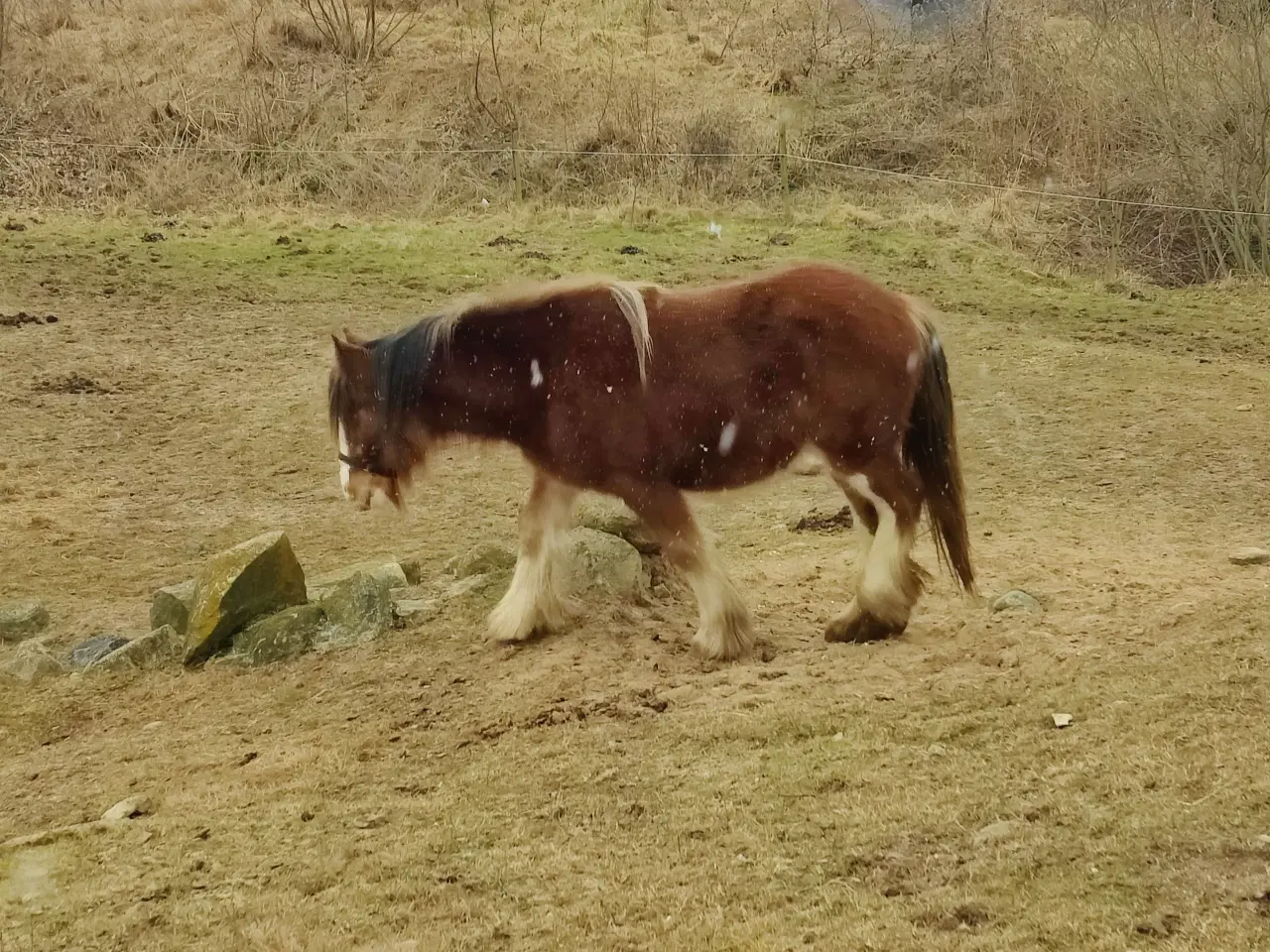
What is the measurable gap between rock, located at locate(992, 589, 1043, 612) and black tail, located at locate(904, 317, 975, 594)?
0.28 meters

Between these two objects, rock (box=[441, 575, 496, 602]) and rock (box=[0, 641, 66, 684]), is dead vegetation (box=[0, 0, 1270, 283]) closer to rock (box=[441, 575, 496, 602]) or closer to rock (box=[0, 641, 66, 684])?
rock (box=[441, 575, 496, 602])

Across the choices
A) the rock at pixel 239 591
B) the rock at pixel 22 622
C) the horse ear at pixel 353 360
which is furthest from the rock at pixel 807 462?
the rock at pixel 22 622

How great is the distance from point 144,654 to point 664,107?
13.3m

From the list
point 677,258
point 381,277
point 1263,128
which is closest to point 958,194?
point 1263,128

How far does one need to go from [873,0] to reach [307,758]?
22.0 m

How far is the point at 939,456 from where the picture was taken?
4320 mm

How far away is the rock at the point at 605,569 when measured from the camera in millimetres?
4891

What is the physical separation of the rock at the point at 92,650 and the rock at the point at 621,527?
82.7 inches

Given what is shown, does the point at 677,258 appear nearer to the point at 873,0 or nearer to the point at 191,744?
the point at 191,744

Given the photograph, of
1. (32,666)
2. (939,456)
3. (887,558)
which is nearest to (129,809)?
(32,666)

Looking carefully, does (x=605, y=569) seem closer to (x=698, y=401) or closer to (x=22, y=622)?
(x=698, y=401)

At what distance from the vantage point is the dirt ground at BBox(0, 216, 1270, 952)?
2492 millimetres

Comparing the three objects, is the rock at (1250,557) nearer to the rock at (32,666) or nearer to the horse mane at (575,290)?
the horse mane at (575,290)

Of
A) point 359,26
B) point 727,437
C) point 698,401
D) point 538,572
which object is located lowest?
point 538,572
